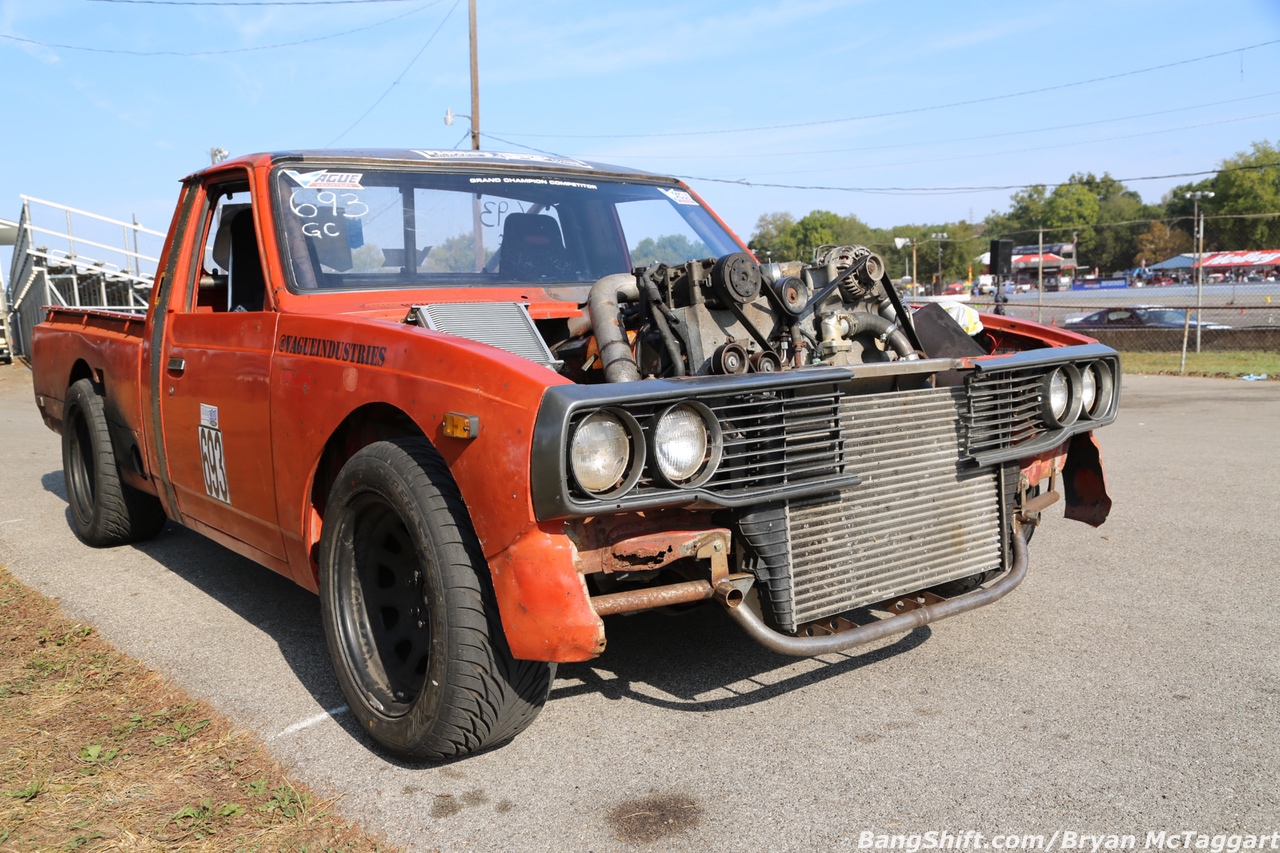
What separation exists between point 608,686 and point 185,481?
7.02ft

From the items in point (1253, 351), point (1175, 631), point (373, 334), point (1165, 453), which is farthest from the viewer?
point (1253, 351)

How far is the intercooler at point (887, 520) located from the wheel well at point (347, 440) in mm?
1108

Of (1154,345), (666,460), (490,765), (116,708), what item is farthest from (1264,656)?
(1154,345)

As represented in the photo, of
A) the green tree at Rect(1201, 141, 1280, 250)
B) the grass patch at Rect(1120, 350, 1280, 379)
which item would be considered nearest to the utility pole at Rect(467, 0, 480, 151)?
the grass patch at Rect(1120, 350, 1280, 379)

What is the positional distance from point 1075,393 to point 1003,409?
443 mm

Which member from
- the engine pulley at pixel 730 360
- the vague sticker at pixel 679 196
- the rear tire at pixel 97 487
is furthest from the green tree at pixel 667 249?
the rear tire at pixel 97 487

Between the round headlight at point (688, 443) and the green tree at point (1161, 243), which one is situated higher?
the green tree at point (1161, 243)

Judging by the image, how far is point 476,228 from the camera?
14.1ft

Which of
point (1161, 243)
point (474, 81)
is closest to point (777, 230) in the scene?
point (1161, 243)

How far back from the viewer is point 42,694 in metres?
3.48

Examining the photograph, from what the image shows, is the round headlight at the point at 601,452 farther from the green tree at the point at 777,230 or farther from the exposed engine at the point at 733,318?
the green tree at the point at 777,230

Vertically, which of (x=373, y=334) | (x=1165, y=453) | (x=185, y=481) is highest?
(x=373, y=334)

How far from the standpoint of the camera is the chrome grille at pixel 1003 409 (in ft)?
11.0

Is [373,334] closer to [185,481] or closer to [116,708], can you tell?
[116,708]
